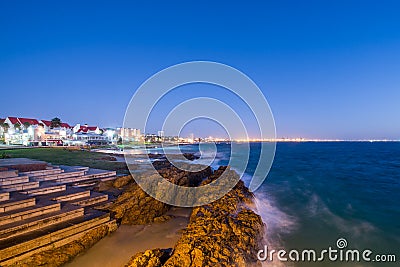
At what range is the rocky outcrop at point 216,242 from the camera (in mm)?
5219

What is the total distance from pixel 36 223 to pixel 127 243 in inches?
107

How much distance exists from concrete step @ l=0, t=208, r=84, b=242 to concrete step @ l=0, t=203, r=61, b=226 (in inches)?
6.7

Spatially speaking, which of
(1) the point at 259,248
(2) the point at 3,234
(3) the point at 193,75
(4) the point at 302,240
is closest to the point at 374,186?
(4) the point at 302,240

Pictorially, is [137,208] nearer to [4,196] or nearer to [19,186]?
[4,196]

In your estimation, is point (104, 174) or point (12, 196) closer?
point (12, 196)

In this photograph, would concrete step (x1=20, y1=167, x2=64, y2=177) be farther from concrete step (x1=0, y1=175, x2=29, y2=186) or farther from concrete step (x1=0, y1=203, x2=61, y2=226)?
concrete step (x1=0, y1=203, x2=61, y2=226)

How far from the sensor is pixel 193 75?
10.9 m

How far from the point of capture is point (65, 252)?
605cm

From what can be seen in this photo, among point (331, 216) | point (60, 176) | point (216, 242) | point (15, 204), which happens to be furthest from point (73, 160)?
point (331, 216)

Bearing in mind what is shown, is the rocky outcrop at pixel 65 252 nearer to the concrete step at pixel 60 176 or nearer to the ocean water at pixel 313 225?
the ocean water at pixel 313 225

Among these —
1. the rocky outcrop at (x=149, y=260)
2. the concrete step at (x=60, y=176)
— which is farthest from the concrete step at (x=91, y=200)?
the rocky outcrop at (x=149, y=260)

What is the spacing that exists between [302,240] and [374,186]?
18.0m

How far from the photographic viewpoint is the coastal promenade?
18.0 feet

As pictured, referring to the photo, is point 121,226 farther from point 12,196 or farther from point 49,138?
point 49,138
